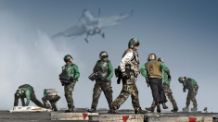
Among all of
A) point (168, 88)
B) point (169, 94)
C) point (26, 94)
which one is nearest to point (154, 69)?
point (168, 88)

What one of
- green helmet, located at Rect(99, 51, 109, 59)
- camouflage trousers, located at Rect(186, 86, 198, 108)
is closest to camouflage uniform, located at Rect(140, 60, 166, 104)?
green helmet, located at Rect(99, 51, 109, 59)

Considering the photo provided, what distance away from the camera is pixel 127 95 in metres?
12.4

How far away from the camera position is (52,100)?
20.0 meters

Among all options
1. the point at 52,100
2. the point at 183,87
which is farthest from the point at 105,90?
the point at 183,87

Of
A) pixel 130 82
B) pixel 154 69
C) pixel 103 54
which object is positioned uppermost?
pixel 103 54

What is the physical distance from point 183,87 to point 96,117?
47.1ft

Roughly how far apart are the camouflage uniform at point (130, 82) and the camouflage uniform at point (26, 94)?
914cm

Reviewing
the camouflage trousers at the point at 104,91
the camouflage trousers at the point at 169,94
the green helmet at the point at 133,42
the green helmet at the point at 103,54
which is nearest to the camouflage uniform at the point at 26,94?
the camouflage trousers at the point at 169,94

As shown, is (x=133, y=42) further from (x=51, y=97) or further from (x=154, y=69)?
(x=51, y=97)

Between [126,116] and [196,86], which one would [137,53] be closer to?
[126,116]

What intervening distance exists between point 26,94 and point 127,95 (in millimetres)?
9399

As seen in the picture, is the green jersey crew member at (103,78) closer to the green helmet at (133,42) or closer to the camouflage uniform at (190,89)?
the green helmet at (133,42)

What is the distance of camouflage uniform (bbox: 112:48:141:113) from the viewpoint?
1236cm

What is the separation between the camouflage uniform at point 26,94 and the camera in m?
21.1
